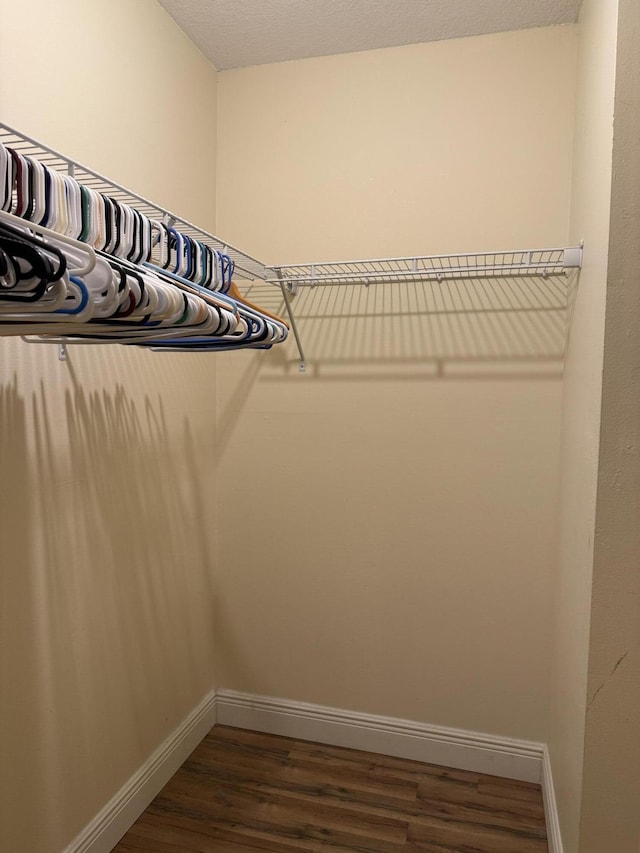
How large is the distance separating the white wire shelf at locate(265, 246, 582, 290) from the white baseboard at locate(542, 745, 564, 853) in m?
1.54

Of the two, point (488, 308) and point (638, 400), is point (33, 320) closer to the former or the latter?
point (638, 400)

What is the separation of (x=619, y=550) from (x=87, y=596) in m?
1.31

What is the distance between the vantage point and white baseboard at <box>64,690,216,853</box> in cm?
167

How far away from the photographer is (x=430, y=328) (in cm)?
211

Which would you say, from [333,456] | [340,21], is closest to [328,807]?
[333,456]

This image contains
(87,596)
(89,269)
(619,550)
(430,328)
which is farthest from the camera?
(430,328)

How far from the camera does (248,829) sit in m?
1.83

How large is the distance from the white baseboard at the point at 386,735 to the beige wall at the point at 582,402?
8.9 inches

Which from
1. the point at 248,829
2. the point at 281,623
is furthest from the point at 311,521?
the point at 248,829

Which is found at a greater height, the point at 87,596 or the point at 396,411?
the point at 396,411

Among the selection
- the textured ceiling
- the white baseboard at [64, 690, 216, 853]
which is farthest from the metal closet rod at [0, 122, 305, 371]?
the white baseboard at [64, 690, 216, 853]

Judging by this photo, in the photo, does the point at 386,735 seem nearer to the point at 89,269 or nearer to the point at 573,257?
the point at 573,257

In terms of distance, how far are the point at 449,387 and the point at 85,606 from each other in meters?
1.31

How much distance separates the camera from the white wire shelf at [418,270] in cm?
191
